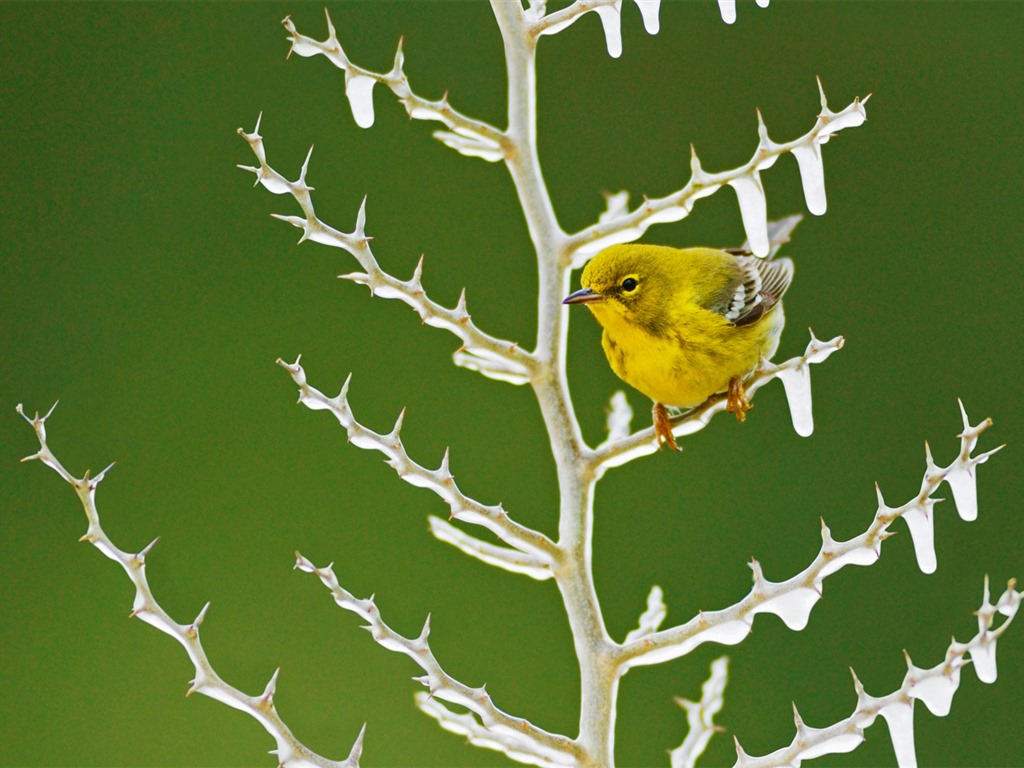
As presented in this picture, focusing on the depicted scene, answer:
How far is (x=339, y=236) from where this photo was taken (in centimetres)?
71

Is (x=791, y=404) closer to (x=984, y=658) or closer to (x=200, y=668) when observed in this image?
(x=984, y=658)

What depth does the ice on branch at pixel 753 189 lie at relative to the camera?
0.68m

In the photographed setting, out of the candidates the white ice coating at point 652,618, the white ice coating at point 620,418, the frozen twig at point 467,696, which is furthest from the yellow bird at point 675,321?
the frozen twig at point 467,696

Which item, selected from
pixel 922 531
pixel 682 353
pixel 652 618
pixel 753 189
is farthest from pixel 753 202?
pixel 682 353

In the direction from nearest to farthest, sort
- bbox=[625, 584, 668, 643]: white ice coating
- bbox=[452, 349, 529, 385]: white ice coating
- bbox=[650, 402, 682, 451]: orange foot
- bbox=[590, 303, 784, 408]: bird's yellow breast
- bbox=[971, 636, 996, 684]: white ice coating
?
bbox=[971, 636, 996, 684]: white ice coating → bbox=[452, 349, 529, 385]: white ice coating → bbox=[625, 584, 668, 643]: white ice coating → bbox=[650, 402, 682, 451]: orange foot → bbox=[590, 303, 784, 408]: bird's yellow breast

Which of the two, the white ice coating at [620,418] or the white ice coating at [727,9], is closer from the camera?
the white ice coating at [727,9]

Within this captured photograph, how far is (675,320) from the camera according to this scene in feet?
3.79

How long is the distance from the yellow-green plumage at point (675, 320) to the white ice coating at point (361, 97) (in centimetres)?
44

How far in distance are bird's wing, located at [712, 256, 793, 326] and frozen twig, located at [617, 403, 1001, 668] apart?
517 millimetres

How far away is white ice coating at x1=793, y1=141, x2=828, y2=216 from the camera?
2.24 feet

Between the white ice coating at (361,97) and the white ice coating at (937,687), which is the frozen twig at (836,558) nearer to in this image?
the white ice coating at (937,687)

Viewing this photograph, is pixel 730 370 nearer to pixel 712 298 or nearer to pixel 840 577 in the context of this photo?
pixel 712 298

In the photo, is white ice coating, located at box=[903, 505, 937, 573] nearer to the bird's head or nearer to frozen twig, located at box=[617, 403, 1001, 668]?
frozen twig, located at box=[617, 403, 1001, 668]

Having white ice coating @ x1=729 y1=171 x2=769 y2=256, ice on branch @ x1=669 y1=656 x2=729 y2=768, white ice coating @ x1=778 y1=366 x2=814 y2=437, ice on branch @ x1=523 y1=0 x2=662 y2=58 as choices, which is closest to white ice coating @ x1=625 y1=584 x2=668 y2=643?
ice on branch @ x1=669 y1=656 x2=729 y2=768
